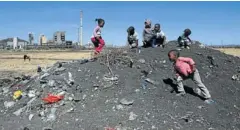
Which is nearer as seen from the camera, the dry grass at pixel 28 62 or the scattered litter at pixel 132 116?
the scattered litter at pixel 132 116

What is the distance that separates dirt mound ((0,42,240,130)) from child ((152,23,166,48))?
191cm

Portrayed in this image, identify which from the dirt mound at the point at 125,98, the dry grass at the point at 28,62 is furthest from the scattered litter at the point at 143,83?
the dry grass at the point at 28,62

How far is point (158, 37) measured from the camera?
1391 cm

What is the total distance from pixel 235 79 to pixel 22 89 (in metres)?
5.81

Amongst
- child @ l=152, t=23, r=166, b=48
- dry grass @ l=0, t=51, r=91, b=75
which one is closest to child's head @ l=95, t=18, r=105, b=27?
child @ l=152, t=23, r=166, b=48

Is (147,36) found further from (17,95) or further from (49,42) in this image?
(49,42)

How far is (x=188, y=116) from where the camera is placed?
8.96 meters

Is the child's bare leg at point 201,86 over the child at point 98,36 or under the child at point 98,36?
under

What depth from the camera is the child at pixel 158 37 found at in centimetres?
1377

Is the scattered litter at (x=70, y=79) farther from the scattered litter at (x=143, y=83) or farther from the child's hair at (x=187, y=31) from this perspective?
the child's hair at (x=187, y=31)

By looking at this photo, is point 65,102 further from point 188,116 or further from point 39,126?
point 188,116

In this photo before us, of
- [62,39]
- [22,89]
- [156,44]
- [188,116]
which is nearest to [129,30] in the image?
[156,44]

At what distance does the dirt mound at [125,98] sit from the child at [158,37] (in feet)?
6.28

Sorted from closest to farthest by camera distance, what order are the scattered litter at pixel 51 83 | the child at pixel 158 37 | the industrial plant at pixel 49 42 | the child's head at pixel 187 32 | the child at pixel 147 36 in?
the scattered litter at pixel 51 83 < the child's head at pixel 187 32 < the child at pixel 147 36 < the child at pixel 158 37 < the industrial plant at pixel 49 42
